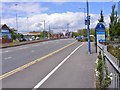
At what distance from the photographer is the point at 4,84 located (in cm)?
1297

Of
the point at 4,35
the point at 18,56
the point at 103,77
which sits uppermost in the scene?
the point at 103,77

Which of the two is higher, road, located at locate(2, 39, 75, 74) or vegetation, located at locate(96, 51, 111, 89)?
vegetation, located at locate(96, 51, 111, 89)

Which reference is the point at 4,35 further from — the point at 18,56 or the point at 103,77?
the point at 103,77

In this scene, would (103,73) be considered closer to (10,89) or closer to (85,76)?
(10,89)

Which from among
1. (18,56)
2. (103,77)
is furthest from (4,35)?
(103,77)

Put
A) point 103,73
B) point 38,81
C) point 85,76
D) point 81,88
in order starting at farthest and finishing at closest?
point 85,76 < point 38,81 < point 81,88 < point 103,73

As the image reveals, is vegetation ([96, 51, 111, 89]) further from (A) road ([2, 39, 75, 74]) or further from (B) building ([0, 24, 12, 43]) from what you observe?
(B) building ([0, 24, 12, 43])

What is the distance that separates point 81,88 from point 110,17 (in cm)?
4195

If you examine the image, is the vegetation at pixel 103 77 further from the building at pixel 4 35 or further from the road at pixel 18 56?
the building at pixel 4 35

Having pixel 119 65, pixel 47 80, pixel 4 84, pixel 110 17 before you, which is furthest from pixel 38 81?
pixel 110 17

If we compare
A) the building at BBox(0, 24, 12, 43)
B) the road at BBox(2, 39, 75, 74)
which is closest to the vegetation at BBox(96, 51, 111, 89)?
the road at BBox(2, 39, 75, 74)

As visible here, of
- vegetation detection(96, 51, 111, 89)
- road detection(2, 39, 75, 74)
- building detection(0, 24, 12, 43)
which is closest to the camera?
vegetation detection(96, 51, 111, 89)

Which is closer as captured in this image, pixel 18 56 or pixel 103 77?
pixel 103 77

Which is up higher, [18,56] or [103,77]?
[103,77]
